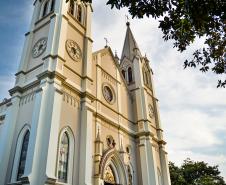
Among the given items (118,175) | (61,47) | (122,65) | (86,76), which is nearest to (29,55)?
(61,47)

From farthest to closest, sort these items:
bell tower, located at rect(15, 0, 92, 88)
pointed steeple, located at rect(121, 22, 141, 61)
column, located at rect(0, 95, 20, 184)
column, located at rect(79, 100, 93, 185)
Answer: pointed steeple, located at rect(121, 22, 141, 61) < bell tower, located at rect(15, 0, 92, 88) < column, located at rect(79, 100, 93, 185) < column, located at rect(0, 95, 20, 184)

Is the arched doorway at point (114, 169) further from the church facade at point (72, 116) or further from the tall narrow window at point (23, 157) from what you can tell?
the tall narrow window at point (23, 157)

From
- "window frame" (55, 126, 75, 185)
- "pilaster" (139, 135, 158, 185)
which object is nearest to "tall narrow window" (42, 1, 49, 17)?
"window frame" (55, 126, 75, 185)

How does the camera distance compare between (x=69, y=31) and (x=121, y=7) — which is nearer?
(x=121, y=7)

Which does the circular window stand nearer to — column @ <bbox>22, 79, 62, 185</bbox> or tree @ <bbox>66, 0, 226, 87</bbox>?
column @ <bbox>22, 79, 62, 185</bbox>

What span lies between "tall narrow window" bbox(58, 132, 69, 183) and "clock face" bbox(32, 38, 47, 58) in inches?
227

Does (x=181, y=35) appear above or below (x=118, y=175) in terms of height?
above

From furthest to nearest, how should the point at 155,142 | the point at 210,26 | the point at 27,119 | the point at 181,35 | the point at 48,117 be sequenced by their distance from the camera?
the point at 155,142 → the point at 27,119 → the point at 48,117 → the point at 181,35 → the point at 210,26

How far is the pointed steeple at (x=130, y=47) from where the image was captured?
25806mm

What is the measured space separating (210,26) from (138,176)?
48.2 ft

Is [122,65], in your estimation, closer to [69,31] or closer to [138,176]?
[69,31]

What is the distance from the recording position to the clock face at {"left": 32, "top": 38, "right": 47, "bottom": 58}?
1545 cm

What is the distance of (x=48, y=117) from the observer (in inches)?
471

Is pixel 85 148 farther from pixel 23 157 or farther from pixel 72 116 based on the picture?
pixel 23 157
